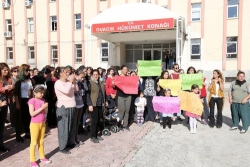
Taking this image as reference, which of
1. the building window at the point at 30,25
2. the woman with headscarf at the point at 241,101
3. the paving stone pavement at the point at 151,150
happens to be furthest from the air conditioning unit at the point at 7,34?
the woman with headscarf at the point at 241,101

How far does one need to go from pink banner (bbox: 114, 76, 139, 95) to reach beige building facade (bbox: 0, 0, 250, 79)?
8787 millimetres

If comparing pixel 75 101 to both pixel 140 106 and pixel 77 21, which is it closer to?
pixel 140 106

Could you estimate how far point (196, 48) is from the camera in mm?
19172

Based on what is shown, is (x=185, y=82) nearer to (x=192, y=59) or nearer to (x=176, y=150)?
(x=176, y=150)

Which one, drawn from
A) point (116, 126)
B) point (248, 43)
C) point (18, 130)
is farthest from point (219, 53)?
point (18, 130)

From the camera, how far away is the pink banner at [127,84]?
258 inches

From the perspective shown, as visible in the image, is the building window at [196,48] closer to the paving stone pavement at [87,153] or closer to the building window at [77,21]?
the building window at [77,21]

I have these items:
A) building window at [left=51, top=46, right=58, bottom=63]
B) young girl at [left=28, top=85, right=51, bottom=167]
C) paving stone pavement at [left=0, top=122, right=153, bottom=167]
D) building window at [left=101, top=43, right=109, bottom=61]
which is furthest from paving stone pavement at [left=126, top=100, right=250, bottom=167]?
building window at [left=51, top=46, right=58, bottom=63]

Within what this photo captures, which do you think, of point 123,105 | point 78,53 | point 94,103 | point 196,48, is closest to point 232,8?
point 196,48

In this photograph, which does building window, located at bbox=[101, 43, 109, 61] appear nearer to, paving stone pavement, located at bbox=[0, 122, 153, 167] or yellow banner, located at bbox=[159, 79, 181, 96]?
yellow banner, located at bbox=[159, 79, 181, 96]

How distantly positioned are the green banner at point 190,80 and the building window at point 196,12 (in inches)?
535

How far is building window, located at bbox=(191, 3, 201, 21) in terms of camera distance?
61.5 feet

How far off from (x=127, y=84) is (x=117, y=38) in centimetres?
1472

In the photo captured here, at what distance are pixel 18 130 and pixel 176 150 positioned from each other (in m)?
3.81
